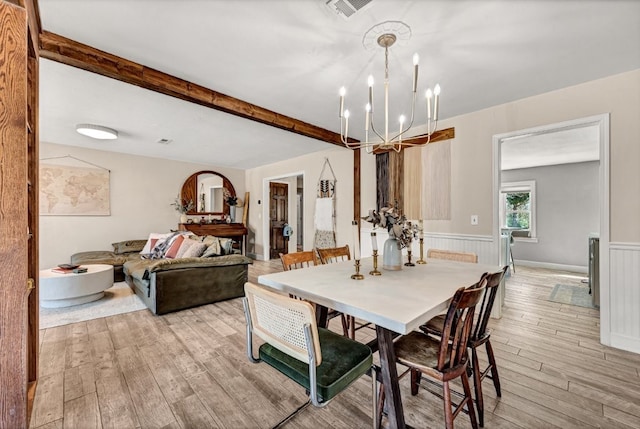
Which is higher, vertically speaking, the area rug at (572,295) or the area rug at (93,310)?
the area rug at (93,310)

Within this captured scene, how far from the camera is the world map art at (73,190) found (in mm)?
4730

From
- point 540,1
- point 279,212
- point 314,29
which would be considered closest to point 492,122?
point 540,1

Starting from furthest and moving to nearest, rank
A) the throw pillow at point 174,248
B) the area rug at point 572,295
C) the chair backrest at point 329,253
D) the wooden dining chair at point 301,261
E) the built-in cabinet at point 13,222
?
1. the throw pillow at point 174,248
2. the area rug at point 572,295
3. the chair backrest at point 329,253
4. the wooden dining chair at point 301,261
5. the built-in cabinet at point 13,222

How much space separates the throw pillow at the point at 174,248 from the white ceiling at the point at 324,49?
2.00 m

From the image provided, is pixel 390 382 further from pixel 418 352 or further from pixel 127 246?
pixel 127 246

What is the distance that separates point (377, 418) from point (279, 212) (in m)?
6.12

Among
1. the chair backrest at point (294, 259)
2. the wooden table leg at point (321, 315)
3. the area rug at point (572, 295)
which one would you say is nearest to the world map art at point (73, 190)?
the chair backrest at point (294, 259)

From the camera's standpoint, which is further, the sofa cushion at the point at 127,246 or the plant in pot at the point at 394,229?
the sofa cushion at the point at 127,246

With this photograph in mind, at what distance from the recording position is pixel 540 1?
5.16 ft

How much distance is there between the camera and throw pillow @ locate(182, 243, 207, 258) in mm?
3850

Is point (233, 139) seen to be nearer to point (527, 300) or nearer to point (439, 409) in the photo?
point (439, 409)

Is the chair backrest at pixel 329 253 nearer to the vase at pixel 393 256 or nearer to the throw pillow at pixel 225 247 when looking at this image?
the vase at pixel 393 256

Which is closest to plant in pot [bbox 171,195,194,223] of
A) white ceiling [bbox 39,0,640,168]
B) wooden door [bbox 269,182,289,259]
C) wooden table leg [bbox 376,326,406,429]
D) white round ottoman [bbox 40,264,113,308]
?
wooden door [bbox 269,182,289,259]

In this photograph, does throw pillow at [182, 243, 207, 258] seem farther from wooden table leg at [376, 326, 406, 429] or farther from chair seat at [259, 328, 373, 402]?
wooden table leg at [376, 326, 406, 429]
